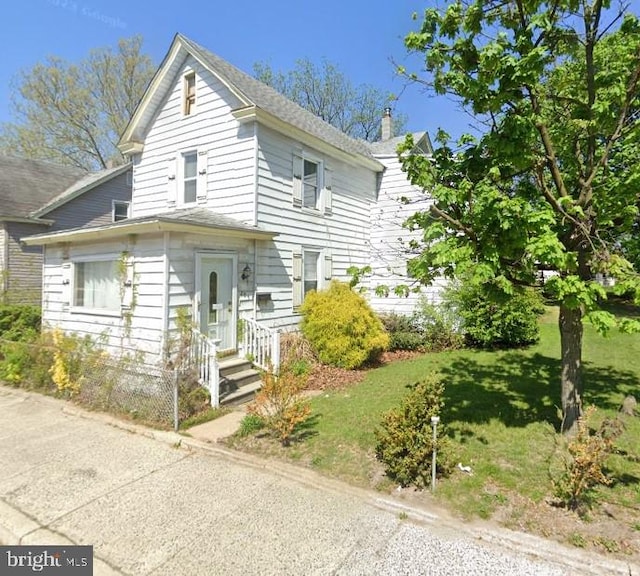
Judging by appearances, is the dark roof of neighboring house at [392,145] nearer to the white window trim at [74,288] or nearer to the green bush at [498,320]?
the green bush at [498,320]

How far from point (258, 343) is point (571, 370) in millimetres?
6371

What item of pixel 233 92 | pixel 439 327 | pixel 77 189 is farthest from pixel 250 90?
pixel 77 189

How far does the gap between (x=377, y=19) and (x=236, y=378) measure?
7433mm

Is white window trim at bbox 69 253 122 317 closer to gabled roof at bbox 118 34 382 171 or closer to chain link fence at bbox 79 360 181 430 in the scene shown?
chain link fence at bbox 79 360 181 430

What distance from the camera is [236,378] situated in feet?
27.1

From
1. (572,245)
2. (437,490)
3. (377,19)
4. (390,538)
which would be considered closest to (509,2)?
(377,19)

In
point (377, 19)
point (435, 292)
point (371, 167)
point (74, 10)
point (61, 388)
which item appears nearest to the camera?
point (377, 19)

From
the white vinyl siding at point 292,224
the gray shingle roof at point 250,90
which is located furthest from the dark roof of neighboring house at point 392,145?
the gray shingle roof at point 250,90

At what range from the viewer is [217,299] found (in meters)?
8.91

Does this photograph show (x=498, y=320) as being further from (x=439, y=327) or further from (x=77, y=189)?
(x=77, y=189)

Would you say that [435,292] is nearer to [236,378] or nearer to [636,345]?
[636,345]

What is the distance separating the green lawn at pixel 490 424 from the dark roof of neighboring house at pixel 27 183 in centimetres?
1618

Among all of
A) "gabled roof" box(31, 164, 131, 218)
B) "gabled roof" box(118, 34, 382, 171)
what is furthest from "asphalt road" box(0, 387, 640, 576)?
"gabled roof" box(31, 164, 131, 218)

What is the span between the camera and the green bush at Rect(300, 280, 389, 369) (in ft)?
32.3
